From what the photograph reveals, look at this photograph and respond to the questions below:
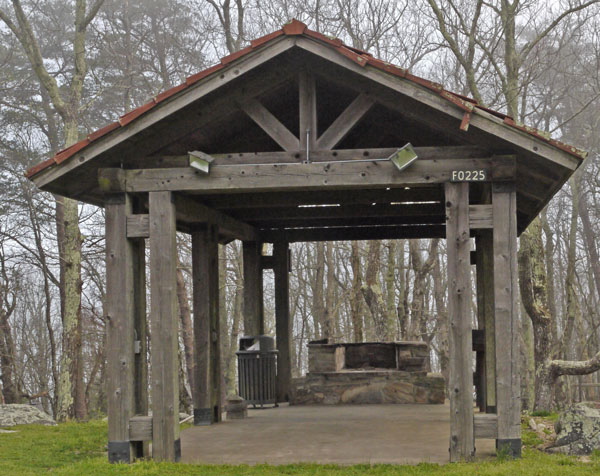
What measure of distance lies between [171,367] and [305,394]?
5.72 metres

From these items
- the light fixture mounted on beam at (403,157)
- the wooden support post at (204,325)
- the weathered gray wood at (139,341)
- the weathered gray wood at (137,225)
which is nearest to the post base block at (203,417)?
the wooden support post at (204,325)

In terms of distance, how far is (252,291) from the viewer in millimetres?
13375

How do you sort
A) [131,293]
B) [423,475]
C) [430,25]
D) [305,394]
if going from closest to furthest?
[423,475]
[131,293]
[305,394]
[430,25]

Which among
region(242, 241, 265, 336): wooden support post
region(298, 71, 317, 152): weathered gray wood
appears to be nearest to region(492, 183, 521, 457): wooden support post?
region(298, 71, 317, 152): weathered gray wood

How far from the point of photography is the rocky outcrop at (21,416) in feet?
42.5

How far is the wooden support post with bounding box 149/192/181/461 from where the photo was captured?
817 cm

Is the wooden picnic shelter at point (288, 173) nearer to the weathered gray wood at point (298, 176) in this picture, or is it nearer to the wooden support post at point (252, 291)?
the weathered gray wood at point (298, 176)

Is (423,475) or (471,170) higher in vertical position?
(471,170)

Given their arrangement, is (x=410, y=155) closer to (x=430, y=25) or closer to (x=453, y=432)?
(x=453, y=432)

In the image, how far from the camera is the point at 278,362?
1383 cm

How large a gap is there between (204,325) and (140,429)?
2736mm

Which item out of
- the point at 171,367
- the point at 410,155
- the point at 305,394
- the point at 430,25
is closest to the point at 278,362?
the point at 305,394

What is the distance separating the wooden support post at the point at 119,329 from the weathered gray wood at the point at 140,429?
5cm

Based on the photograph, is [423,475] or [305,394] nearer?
[423,475]
